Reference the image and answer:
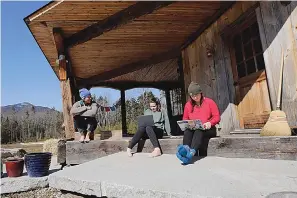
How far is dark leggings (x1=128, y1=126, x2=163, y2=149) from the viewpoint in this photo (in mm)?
4164

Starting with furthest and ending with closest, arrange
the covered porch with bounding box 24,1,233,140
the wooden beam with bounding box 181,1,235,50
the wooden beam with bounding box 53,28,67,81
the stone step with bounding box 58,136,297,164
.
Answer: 1. the wooden beam with bounding box 53,28,67,81
2. the wooden beam with bounding box 181,1,235,50
3. the covered porch with bounding box 24,1,233,140
4. the stone step with bounding box 58,136,297,164

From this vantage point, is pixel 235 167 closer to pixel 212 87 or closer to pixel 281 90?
pixel 281 90

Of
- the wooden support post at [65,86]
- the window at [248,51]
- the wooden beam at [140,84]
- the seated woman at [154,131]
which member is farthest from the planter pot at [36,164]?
the wooden beam at [140,84]

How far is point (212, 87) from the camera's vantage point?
608 cm

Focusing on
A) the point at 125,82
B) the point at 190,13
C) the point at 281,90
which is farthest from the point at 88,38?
the point at 125,82

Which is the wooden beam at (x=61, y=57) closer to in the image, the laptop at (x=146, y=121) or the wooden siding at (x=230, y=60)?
the laptop at (x=146, y=121)

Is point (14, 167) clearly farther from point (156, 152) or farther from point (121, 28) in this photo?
point (121, 28)

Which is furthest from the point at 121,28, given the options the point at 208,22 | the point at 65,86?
the point at 208,22

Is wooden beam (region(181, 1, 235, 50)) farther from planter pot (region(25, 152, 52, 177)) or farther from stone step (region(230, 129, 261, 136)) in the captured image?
planter pot (region(25, 152, 52, 177))

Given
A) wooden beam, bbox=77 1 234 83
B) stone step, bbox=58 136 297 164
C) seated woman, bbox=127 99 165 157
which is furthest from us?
wooden beam, bbox=77 1 234 83

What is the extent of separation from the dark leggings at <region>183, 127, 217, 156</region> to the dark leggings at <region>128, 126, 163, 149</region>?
63 cm

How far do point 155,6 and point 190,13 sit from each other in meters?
0.89

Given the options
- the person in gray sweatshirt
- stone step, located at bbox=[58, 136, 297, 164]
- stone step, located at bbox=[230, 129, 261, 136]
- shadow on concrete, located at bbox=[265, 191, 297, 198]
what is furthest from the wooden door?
the person in gray sweatshirt

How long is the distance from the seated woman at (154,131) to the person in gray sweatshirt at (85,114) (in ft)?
3.40
